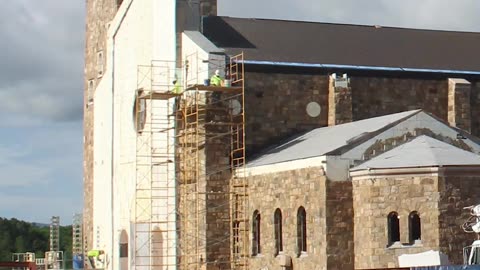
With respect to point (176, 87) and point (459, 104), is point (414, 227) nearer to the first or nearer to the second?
point (459, 104)

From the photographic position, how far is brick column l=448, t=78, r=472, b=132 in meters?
39.2

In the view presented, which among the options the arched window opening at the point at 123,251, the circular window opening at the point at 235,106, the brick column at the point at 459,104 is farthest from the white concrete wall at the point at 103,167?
the brick column at the point at 459,104

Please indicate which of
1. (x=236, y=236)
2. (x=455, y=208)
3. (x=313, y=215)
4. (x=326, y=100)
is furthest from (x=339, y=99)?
(x=455, y=208)

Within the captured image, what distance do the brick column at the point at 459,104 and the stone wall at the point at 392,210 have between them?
921cm

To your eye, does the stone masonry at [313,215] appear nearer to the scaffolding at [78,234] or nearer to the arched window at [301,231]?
the arched window at [301,231]

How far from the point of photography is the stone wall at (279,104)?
38.1 meters

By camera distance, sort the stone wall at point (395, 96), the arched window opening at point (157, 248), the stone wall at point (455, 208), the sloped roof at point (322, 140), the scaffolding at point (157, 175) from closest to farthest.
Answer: the stone wall at point (455, 208)
the sloped roof at point (322, 140)
the scaffolding at point (157, 175)
the arched window opening at point (157, 248)
the stone wall at point (395, 96)

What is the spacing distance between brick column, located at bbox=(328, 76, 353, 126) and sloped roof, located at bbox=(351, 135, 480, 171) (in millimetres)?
6358

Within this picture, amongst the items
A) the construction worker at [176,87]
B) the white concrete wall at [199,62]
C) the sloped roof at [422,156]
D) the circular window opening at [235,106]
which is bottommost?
the sloped roof at [422,156]

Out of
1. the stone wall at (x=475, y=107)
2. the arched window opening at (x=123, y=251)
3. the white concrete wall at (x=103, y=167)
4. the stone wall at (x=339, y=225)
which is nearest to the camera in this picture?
the stone wall at (x=339, y=225)

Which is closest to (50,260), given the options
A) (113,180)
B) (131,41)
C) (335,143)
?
(113,180)

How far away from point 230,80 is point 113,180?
8991mm

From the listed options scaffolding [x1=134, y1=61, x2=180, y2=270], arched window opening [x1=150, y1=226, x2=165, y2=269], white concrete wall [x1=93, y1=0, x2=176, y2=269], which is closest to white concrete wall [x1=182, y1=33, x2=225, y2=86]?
scaffolding [x1=134, y1=61, x2=180, y2=270]

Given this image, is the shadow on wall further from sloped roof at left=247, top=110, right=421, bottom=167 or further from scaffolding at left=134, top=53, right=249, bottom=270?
sloped roof at left=247, top=110, right=421, bottom=167
